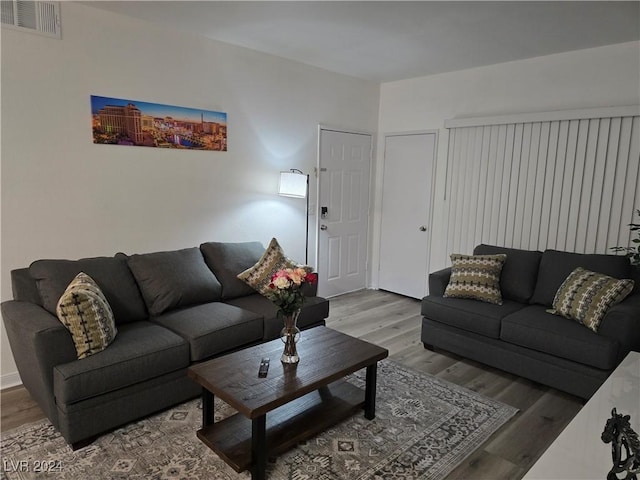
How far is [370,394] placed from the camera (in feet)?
8.29

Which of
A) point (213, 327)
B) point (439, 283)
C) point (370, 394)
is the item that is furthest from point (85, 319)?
point (439, 283)

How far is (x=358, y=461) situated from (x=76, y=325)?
1670 mm

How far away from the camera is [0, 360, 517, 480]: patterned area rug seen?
2.07m

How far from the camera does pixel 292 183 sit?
4156 millimetres

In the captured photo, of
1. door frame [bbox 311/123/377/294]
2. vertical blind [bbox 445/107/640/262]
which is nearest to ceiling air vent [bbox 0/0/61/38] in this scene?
door frame [bbox 311/123/377/294]

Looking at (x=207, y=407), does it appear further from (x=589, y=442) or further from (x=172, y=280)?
(x=589, y=442)

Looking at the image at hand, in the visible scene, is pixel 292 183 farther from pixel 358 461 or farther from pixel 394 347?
pixel 358 461

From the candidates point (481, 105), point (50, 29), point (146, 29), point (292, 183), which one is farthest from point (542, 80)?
point (50, 29)

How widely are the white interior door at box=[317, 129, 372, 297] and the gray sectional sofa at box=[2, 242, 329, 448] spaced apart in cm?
149

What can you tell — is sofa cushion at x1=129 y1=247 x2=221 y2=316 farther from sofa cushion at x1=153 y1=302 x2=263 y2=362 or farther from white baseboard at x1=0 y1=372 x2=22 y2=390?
white baseboard at x1=0 y1=372 x2=22 y2=390

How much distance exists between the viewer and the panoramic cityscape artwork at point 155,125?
3.17 metres

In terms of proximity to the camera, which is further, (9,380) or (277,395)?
(9,380)

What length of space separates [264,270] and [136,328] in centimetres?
109

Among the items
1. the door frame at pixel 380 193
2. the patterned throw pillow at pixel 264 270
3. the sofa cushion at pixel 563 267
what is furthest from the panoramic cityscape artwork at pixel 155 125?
the sofa cushion at pixel 563 267
